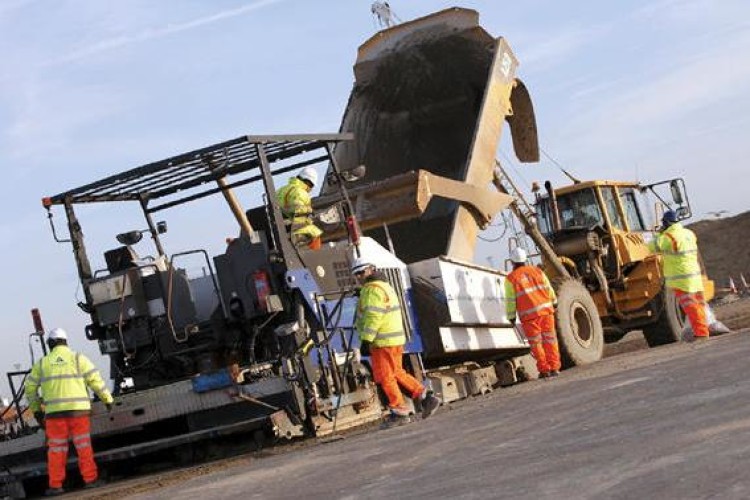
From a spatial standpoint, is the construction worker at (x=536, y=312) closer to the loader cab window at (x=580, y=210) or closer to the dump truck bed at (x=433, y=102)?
the dump truck bed at (x=433, y=102)

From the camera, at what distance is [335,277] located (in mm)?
9828

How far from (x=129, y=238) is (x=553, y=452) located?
564 centimetres

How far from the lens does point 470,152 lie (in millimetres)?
12094

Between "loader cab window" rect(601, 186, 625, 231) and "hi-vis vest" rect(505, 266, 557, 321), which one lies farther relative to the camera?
"loader cab window" rect(601, 186, 625, 231)

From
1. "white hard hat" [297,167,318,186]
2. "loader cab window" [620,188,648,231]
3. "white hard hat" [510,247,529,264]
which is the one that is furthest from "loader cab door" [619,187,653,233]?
"white hard hat" [297,167,318,186]

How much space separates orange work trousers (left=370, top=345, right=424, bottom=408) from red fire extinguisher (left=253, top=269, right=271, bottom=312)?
98 cm

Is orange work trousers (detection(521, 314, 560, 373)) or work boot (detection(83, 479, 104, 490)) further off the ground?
orange work trousers (detection(521, 314, 560, 373))

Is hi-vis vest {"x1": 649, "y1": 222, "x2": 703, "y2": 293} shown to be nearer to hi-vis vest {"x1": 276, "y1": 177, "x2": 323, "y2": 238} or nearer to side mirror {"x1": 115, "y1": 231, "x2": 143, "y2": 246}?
hi-vis vest {"x1": 276, "y1": 177, "x2": 323, "y2": 238}

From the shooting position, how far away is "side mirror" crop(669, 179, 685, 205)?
14.1 m

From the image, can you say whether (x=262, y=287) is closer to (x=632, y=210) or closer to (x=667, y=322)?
(x=667, y=322)

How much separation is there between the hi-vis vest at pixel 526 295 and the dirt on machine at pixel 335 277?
19cm

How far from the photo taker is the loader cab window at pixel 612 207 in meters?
A: 15.0

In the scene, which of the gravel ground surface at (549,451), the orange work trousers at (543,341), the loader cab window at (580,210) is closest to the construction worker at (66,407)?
the gravel ground surface at (549,451)

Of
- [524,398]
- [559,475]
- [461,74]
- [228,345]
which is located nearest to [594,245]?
[461,74]
